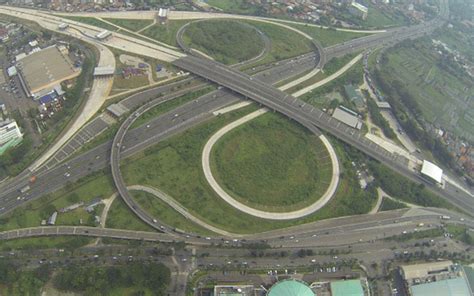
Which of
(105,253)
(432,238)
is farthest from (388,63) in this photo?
(105,253)

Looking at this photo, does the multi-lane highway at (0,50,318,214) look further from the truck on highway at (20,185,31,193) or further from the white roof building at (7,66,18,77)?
the white roof building at (7,66,18,77)

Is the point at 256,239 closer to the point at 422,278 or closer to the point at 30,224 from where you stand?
the point at 422,278

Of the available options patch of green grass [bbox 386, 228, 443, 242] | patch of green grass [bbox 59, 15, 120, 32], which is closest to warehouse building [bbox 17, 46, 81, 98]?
patch of green grass [bbox 59, 15, 120, 32]

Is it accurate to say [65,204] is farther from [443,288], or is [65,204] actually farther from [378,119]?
[378,119]

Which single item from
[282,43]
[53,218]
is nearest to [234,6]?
[282,43]

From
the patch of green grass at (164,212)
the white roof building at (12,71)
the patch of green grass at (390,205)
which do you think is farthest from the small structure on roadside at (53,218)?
the patch of green grass at (390,205)

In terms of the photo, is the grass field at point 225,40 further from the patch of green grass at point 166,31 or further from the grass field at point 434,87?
the grass field at point 434,87
